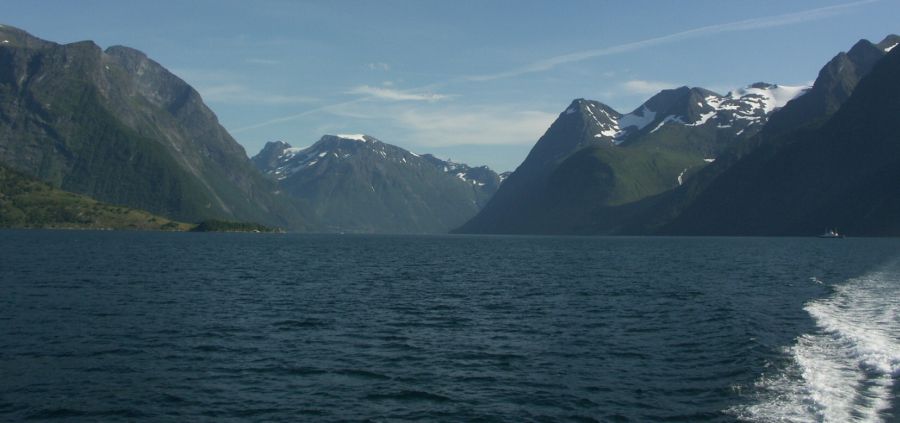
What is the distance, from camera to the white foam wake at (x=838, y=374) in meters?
32.6

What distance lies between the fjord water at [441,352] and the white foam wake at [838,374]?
0.18m

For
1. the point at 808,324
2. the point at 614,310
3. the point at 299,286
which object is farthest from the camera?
the point at 299,286

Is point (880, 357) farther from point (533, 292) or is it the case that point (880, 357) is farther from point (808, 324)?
point (533, 292)

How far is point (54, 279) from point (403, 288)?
4444 centimetres

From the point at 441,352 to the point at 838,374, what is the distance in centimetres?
2404

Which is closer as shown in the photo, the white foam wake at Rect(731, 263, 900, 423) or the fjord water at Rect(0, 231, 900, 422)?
the white foam wake at Rect(731, 263, 900, 423)

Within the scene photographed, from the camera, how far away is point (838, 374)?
40000 millimetres

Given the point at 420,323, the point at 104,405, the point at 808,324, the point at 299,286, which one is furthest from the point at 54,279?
the point at 808,324

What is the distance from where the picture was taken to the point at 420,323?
61781 millimetres

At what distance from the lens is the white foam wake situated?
107ft

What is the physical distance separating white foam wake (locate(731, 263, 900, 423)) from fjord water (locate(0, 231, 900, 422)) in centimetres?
18

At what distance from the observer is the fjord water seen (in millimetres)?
34781

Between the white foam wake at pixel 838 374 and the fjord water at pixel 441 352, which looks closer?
A: the white foam wake at pixel 838 374

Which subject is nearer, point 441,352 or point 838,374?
point 838,374
